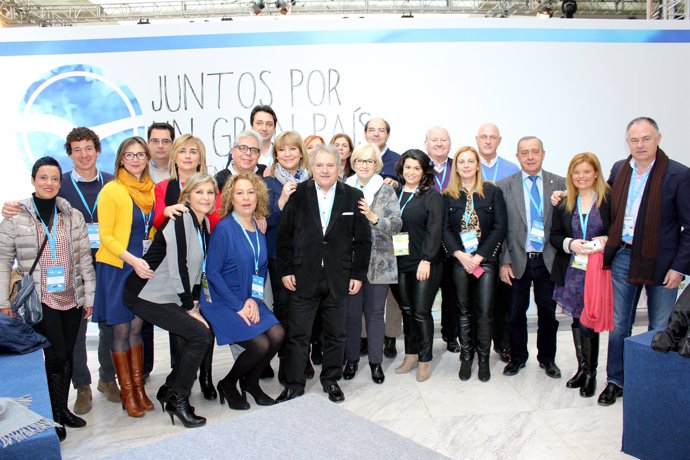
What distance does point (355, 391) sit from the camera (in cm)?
365

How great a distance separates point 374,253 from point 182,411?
1.47 metres

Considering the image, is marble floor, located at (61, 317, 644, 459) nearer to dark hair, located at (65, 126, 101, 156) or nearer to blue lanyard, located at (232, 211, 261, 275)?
blue lanyard, located at (232, 211, 261, 275)

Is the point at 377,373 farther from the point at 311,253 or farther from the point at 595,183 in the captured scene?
the point at 595,183

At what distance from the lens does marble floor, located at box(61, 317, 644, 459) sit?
9.37ft

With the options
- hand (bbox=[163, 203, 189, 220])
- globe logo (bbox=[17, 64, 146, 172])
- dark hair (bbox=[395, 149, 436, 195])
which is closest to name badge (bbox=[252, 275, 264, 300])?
hand (bbox=[163, 203, 189, 220])

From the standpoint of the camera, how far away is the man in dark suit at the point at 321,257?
11.1 feet

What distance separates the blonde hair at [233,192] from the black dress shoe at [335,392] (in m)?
1.17

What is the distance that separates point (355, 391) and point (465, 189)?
58.4 inches

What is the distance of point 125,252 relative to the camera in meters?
3.11

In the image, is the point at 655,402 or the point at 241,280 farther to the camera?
the point at 241,280

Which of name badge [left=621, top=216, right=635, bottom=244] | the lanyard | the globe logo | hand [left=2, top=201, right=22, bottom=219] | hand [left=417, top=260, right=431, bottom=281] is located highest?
the globe logo

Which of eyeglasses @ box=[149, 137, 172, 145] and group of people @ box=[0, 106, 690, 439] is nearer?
group of people @ box=[0, 106, 690, 439]

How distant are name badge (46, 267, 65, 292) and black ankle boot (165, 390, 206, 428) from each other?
2.72 feet

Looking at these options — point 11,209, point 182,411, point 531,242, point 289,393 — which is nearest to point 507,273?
point 531,242
